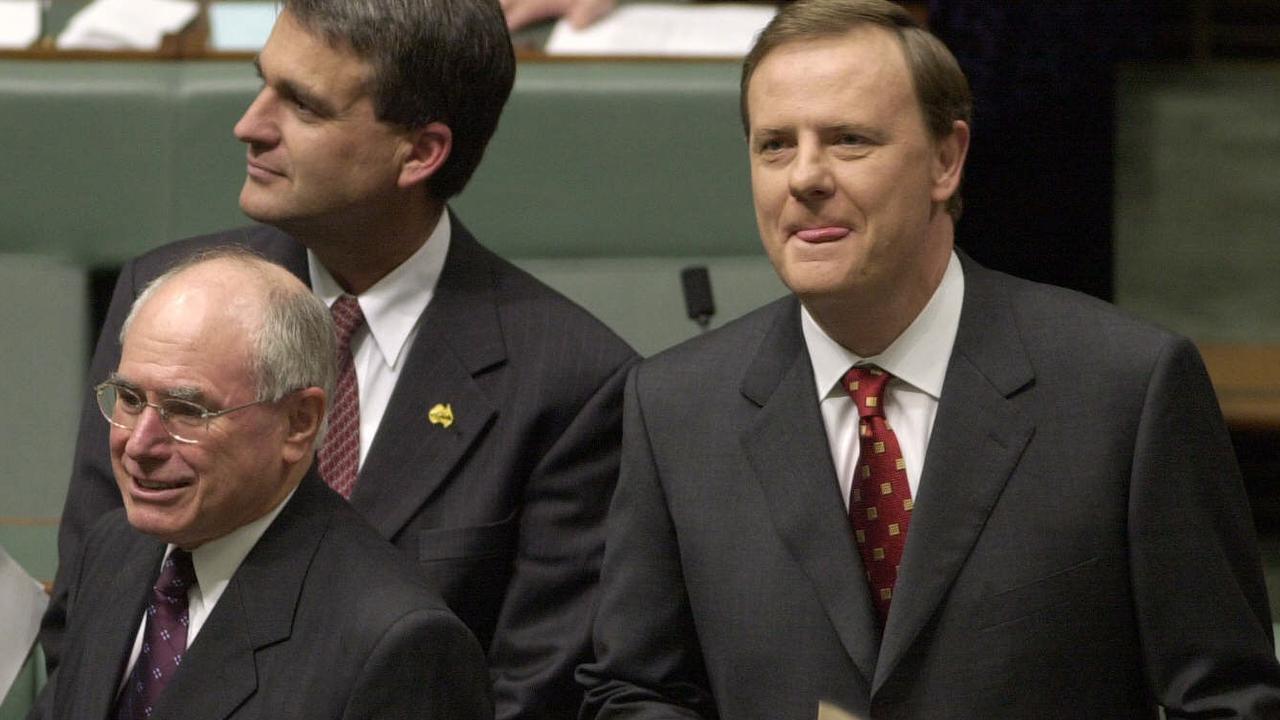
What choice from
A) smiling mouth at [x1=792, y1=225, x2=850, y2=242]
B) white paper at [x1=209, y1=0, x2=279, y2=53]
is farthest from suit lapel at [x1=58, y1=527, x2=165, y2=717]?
white paper at [x1=209, y1=0, x2=279, y2=53]

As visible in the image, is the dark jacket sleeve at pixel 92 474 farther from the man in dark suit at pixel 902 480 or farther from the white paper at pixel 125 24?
the white paper at pixel 125 24

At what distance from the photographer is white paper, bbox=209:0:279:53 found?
6.46 feet

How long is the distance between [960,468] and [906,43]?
0.82 ft

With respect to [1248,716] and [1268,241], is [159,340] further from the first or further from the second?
[1268,241]

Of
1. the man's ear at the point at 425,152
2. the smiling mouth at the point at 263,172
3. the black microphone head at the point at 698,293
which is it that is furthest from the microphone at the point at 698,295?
the smiling mouth at the point at 263,172

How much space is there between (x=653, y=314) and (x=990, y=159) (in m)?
0.44

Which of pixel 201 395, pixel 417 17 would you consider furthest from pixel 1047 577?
pixel 417 17

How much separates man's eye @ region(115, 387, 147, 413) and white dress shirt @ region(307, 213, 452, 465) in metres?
0.28

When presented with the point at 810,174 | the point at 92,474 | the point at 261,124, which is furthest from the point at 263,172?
the point at 810,174

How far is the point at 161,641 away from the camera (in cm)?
109

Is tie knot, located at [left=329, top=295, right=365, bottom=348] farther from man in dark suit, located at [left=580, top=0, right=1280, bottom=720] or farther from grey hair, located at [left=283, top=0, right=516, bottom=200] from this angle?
man in dark suit, located at [left=580, top=0, right=1280, bottom=720]

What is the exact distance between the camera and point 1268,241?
2.07 meters

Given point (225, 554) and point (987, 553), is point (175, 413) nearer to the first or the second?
point (225, 554)

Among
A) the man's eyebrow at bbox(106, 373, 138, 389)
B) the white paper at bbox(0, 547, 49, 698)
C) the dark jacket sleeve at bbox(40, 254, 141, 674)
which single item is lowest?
the white paper at bbox(0, 547, 49, 698)
